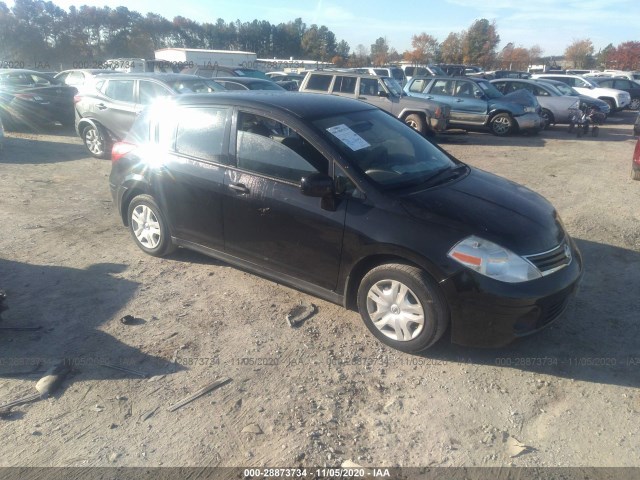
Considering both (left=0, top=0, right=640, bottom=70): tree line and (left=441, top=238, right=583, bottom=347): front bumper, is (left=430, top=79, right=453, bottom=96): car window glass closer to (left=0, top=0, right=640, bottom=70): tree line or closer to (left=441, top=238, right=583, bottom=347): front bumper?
(left=441, top=238, right=583, bottom=347): front bumper

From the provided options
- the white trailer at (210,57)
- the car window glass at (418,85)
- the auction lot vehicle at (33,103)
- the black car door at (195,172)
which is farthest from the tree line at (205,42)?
the black car door at (195,172)

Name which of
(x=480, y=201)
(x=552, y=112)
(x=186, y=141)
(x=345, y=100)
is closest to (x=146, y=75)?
(x=186, y=141)

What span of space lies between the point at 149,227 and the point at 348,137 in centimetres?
245

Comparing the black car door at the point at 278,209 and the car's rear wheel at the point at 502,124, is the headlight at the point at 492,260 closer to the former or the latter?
the black car door at the point at 278,209

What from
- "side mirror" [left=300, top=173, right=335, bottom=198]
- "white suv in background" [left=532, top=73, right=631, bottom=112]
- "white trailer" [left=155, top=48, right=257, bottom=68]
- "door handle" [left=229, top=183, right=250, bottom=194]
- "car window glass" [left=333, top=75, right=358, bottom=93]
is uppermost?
"white trailer" [left=155, top=48, right=257, bottom=68]

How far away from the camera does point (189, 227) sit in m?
4.71

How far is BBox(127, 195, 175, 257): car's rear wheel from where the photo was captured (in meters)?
4.98

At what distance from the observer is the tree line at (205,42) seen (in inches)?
1895

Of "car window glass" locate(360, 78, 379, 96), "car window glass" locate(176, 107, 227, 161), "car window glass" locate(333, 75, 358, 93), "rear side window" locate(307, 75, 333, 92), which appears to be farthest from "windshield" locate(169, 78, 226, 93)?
"car window glass" locate(176, 107, 227, 161)

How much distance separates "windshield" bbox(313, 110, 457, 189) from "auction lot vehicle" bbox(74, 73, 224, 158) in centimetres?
594

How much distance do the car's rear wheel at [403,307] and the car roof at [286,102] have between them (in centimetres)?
150

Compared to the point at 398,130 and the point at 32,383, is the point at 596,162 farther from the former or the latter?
the point at 32,383

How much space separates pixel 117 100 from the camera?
967 cm

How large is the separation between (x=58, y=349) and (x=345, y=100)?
3.24 m
